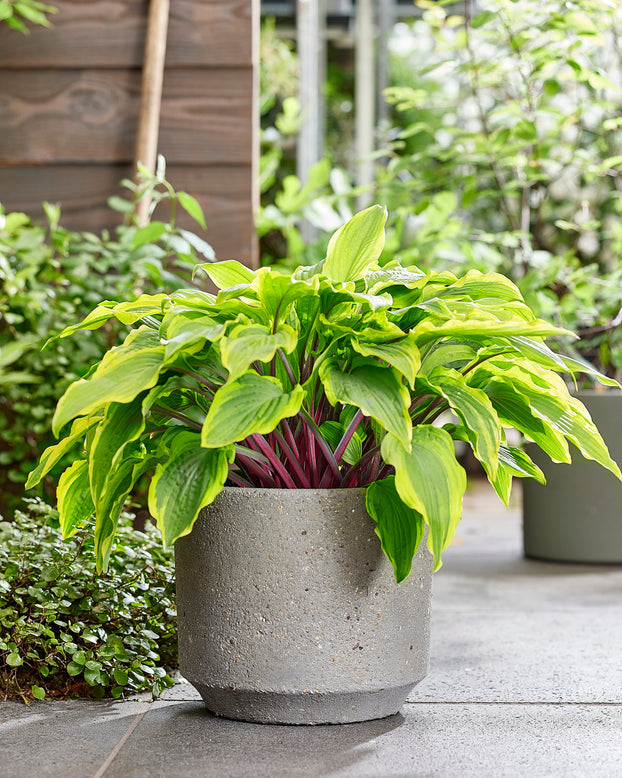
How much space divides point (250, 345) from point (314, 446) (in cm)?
23

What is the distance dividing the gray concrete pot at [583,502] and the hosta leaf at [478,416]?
3.77 ft

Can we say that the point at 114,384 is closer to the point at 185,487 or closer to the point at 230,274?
the point at 185,487

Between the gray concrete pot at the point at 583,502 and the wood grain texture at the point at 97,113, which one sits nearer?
the gray concrete pot at the point at 583,502

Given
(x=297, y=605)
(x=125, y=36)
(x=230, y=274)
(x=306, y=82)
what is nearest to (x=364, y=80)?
(x=306, y=82)

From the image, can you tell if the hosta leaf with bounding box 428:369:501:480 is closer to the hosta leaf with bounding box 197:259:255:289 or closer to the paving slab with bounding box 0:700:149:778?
the hosta leaf with bounding box 197:259:255:289

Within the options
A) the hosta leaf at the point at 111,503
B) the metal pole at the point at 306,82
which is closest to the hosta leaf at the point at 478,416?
the hosta leaf at the point at 111,503

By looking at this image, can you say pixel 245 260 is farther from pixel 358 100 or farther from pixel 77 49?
pixel 358 100

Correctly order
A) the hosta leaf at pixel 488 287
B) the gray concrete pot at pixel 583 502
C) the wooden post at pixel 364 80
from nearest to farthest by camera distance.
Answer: the hosta leaf at pixel 488 287
the gray concrete pot at pixel 583 502
the wooden post at pixel 364 80

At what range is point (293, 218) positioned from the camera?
2613 millimetres

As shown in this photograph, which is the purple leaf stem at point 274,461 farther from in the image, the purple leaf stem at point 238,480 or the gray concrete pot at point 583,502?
the gray concrete pot at point 583,502

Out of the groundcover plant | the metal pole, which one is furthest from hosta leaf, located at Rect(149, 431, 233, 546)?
the metal pole

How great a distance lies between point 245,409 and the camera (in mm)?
1081

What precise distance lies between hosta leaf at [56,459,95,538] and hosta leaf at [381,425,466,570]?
0.51 metres

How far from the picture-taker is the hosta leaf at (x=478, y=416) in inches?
43.8
